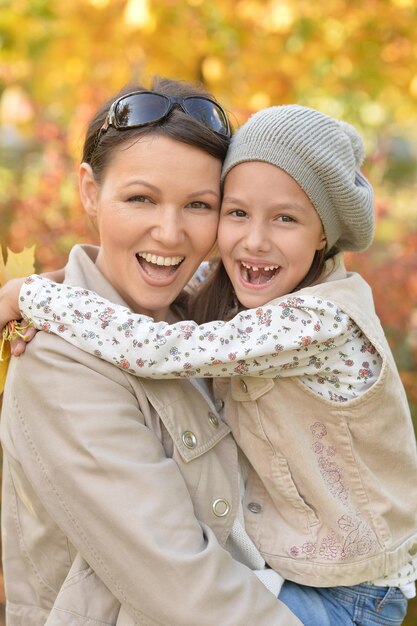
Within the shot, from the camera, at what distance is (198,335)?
242 cm

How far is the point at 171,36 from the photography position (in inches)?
218

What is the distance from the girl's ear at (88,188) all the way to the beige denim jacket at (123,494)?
0.59 m

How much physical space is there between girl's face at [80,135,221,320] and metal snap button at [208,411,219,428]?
0.39 meters

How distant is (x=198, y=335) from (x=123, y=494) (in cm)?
50

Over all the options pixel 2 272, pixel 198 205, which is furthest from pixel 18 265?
pixel 198 205

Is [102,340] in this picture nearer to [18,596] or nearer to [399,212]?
[18,596]

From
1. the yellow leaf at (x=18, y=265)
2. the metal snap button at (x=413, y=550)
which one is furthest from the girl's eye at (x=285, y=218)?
the metal snap button at (x=413, y=550)

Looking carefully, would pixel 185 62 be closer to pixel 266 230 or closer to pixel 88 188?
pixel 88 188

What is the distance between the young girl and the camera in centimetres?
238

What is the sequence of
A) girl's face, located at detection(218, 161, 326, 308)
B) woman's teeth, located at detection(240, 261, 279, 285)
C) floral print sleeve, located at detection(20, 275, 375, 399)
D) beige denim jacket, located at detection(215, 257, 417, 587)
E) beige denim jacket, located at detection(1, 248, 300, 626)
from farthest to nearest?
woman's teeth, located at detection(240, 261, 279, 285) < girl's face, located at detection(218, 161, 326, 308) < beige denim jacket, located at detection(215, 257, 417, 587) < floral print sleeve, located at detection(20, 275, 375, 399) < beige denim jacket, located at detection(1, 248, 300, 626)

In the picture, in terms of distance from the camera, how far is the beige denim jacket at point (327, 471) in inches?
97.4

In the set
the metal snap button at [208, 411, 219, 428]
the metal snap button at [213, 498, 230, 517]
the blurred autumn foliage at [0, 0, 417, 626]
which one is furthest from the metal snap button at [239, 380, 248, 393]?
the blurred autumn foliage at [0, 0, 417, 626]

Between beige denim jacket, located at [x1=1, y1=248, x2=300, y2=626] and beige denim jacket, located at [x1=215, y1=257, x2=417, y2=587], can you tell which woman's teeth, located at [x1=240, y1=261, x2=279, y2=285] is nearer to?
beige denim jacket, located at [x1=215, y1=257, x2=417, y2=587]

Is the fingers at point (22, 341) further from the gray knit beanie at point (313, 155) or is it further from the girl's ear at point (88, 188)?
the gray knit beanie at point (313, 155)
